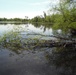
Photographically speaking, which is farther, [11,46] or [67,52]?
[11,46]

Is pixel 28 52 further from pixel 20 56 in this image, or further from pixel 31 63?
pixel 31 63

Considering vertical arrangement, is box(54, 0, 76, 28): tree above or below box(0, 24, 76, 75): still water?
above

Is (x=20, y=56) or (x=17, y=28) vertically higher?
(x=17, y=28)

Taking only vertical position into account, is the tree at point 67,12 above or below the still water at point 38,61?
above

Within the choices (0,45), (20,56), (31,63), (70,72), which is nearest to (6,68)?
(31,63)

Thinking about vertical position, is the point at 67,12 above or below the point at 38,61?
above

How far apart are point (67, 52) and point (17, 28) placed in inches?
210

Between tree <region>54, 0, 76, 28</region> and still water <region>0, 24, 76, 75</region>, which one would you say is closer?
still water <region>0, 24, 76, 75</region>

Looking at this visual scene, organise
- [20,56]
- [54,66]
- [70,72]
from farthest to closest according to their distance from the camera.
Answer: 1. [20,56]
2. [54,66]
3. [70,72]

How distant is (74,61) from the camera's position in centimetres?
1279

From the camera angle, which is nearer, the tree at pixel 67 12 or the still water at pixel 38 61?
the still water at pixel 38 61

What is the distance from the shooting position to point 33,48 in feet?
52.4

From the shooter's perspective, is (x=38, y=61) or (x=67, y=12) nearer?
(x=38, y=61)

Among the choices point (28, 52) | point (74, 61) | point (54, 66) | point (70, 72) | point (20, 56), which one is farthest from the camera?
point (28, 52)
